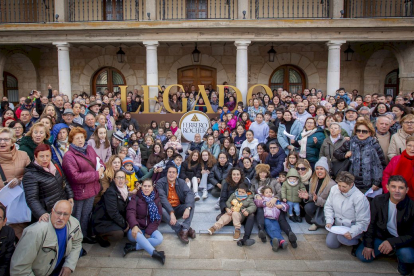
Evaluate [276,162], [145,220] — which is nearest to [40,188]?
[145,220]

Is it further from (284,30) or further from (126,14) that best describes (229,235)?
(126,14)

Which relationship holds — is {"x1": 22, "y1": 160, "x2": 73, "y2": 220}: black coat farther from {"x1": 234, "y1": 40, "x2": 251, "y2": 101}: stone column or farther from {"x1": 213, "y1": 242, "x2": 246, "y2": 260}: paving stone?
{"x1": 234, "y1": 40, "x2": 251, "y2": 101}: stone column

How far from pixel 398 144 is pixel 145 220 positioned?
414 centimetres

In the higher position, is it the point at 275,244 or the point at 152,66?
the point at 152,66

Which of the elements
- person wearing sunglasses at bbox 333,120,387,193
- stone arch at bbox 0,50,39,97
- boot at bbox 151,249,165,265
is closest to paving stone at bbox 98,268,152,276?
boot at bbox 151,249,165,265

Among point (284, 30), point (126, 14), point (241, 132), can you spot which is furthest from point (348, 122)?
point (126, 14)

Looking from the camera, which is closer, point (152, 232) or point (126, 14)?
point (152, 232)

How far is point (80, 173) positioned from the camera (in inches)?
174

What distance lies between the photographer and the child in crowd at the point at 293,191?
219 inches

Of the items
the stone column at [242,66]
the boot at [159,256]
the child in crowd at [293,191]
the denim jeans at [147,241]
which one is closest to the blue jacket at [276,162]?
the child in crowd at [293,191]

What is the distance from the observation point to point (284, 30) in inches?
456

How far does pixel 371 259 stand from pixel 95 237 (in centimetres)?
403

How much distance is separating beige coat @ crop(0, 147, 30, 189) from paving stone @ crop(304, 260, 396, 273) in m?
4.05

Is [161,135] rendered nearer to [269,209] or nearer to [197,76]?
[269,209]
